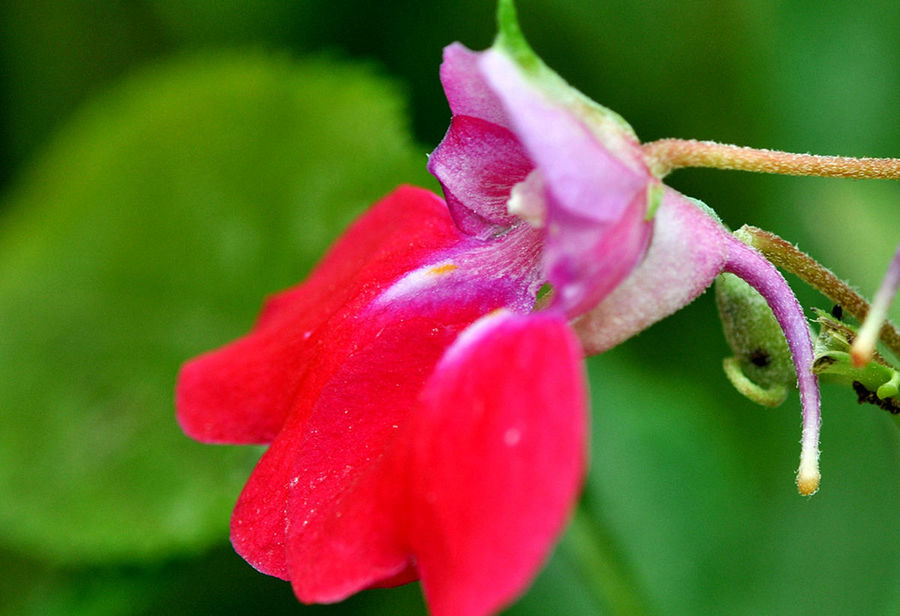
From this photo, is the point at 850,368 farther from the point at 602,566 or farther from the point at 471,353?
the point at 602,566

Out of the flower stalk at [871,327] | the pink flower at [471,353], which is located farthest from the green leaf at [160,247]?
the flower stalk at [871,327]

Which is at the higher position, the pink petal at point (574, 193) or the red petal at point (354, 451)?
the pink petal at point (574, 193)

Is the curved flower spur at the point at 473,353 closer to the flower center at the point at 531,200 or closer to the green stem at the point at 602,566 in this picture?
the flower center at the point at 531,200

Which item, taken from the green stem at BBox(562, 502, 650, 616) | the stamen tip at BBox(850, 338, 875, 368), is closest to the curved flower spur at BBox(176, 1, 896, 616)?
the stamen tip at BBox(850, 338, 875, 368)

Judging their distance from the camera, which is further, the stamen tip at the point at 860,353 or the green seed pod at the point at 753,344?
the green seed pod at the point at 753,344

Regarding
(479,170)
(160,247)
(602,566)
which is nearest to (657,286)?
(479,170)

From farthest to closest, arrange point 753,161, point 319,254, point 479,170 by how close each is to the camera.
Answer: point 319,254 → point 479,170 → point 753,161

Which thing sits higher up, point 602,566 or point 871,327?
point 871,327
